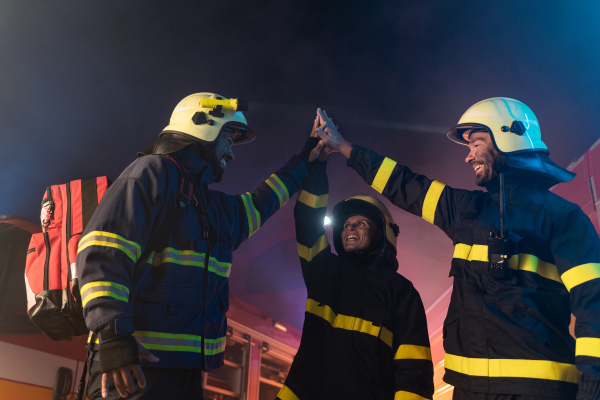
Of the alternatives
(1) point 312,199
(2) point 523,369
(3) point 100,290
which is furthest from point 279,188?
(2) point 523,369

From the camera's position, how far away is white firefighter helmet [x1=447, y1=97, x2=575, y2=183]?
247 cm

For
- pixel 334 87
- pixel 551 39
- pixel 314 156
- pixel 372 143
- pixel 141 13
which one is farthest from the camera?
pixel 372 143

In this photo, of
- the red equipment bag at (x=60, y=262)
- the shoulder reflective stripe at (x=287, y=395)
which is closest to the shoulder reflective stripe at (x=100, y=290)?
the red equipment bag at (x=60, y=262)

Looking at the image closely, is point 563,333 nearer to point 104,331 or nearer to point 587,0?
point 104,331

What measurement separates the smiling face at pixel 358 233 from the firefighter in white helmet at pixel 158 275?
874 millimetres

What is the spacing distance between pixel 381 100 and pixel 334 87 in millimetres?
535

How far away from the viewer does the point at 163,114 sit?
530cm

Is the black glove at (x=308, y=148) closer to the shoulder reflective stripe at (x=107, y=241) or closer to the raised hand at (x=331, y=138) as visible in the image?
the raised hand at (x=331, y=138)

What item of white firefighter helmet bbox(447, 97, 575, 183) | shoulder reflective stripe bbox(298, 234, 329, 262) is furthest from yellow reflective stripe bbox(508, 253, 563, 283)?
shoulder reflective stripe bbox(298, 234, 329, 262)

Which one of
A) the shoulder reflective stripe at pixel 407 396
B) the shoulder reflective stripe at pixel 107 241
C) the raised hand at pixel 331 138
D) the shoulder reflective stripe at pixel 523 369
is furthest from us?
the raised hand at pixel 331 138

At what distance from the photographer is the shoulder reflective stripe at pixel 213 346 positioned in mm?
2080

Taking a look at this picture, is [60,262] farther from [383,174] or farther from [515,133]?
[515,133]

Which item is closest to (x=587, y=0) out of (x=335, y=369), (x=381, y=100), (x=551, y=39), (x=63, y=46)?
(x=551, y=39)

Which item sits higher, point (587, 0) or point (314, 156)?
point (587, 0)
